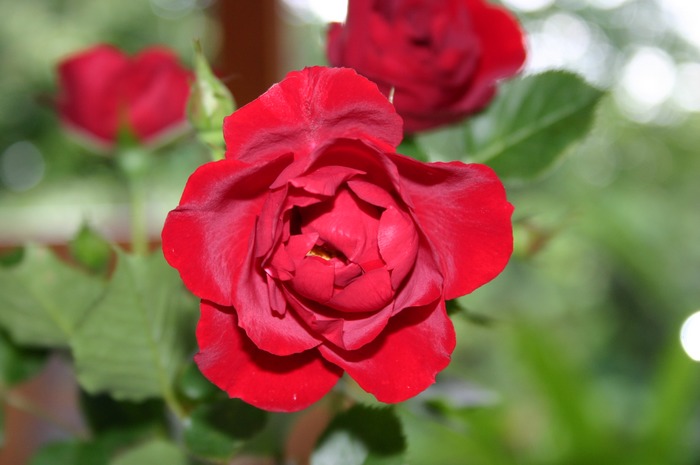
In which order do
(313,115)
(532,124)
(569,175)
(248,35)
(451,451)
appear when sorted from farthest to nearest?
(569,175) < (248,35) < (451,451) < (532,124) < (313,115)

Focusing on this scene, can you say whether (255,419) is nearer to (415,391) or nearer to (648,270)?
(415,391)

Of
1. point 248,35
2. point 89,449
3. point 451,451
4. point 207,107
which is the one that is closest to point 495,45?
point 207,107

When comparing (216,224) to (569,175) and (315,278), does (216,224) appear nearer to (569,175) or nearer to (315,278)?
(315,278)

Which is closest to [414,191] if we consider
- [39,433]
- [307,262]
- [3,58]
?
[307,262]

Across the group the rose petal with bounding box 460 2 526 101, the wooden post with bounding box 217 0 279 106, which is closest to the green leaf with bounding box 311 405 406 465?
the rose petal with bounding box 460 2 526 101

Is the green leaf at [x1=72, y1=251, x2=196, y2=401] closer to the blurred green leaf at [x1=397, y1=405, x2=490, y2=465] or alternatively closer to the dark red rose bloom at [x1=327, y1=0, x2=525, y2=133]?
the dark red rose bloom at [x1=327, y1=0, x2=525, y2=133]

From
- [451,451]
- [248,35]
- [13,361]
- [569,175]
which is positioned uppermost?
[13,361]
